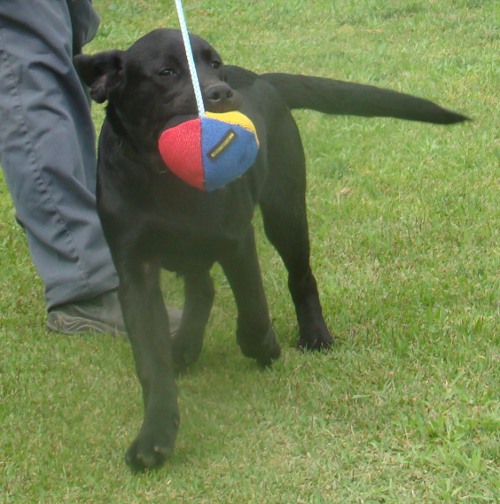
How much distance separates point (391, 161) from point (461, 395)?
236 centimetres

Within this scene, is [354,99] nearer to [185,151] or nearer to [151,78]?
[151,78]

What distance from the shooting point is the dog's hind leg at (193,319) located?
3.63 metres

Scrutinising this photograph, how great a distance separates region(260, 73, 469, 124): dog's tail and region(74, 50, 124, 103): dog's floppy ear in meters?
0.68

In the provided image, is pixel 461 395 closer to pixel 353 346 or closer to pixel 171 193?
pixel 353 346

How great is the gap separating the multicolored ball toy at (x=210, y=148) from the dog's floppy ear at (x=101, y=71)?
44 cm

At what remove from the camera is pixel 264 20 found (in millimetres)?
9141

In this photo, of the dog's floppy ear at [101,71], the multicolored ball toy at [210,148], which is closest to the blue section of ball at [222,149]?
the multicolored ball toy at [210,148]

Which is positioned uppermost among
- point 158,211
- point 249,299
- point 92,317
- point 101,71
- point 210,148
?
point 210,148

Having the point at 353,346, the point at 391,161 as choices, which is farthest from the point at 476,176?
the point at 353,346

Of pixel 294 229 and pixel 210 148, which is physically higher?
pixel 210 148

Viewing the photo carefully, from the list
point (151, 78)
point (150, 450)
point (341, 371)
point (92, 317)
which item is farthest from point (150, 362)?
point (92, 317)

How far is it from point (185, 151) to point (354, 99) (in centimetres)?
118

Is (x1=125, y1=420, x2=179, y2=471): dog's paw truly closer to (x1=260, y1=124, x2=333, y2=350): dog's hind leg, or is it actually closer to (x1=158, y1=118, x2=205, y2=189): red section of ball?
(x1=158, y1=118, x2=205, y2=189): red section of ball

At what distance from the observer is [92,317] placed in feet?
13.6
